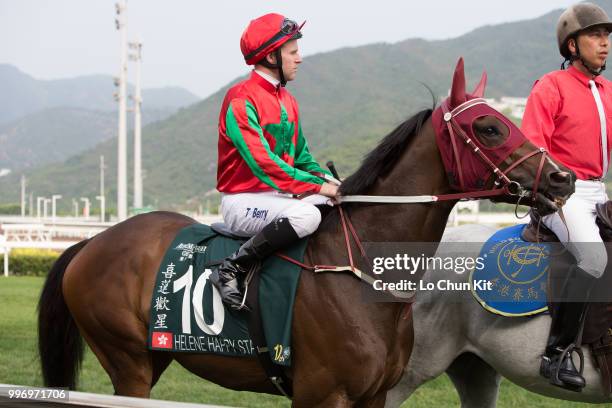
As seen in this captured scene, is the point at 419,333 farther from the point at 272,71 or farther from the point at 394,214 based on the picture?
the point at 272,71

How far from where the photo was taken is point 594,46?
4305 millimetres

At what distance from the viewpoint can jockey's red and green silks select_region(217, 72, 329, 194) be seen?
3.82 m

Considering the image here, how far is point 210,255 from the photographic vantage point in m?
4.13

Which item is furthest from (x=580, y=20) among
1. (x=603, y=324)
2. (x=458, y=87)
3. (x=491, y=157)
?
(x=603, y=324)

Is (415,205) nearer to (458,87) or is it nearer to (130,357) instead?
(458,87)

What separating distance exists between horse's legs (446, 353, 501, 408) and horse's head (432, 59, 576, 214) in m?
1.81

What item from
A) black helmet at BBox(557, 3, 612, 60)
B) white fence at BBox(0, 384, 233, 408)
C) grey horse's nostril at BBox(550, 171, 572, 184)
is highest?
black helmet at BBox(557, 3, 612, 60)

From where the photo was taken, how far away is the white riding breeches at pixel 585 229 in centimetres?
422

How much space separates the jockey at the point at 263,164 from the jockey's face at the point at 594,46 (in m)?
1.62

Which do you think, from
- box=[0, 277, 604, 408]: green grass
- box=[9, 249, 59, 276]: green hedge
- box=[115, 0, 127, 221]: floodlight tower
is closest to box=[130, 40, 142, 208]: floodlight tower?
box=[115, 0, 127, 221]: floodlight tower

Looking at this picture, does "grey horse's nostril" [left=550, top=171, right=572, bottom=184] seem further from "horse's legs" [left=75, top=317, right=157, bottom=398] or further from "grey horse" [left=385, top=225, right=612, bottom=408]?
"horse's legs" [left=75, top=317, right=157, bottom=398]

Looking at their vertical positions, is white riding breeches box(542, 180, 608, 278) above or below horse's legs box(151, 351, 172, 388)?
above

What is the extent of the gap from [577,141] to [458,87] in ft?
3.33

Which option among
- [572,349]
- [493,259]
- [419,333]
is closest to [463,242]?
[493,259]
